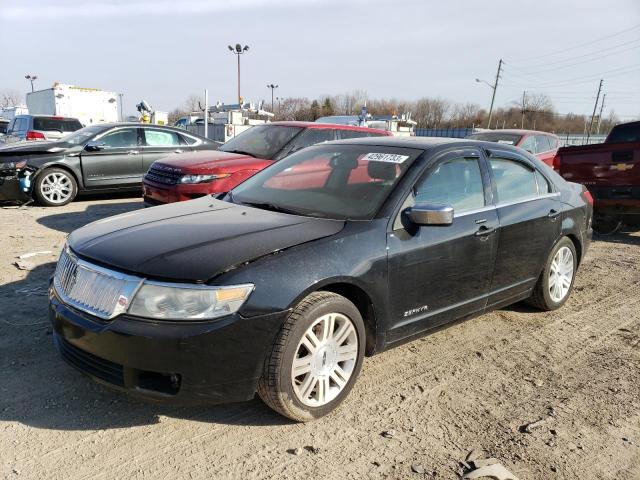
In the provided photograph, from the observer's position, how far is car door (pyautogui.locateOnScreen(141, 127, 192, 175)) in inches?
399

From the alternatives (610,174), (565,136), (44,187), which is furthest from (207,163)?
(565,136)

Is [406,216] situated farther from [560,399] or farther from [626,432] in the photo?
[626,432]

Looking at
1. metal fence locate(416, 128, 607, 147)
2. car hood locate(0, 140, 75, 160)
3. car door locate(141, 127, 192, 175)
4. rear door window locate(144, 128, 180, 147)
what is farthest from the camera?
metal fence locate(416, 128, 607, 147)

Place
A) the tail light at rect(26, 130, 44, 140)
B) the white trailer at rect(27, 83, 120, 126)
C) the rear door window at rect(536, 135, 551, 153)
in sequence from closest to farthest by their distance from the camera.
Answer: the rear door window at rect(536, 135, 551, 153) < the tail light at rect(26, 130, 44, 140) < the white trailer at rect(27, 83, 120, 126)

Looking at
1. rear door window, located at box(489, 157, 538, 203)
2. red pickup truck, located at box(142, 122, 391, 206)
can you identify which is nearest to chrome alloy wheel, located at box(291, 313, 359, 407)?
rear door window, located at box(489, 157, 538, 203)

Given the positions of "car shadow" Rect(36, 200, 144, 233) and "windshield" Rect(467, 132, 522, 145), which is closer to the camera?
"car shadow" Rect(36, 200, 144, 233)

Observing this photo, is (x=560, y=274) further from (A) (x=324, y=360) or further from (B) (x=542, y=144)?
(B) (x=542, y=144)

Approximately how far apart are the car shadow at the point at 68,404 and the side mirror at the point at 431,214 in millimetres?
1436

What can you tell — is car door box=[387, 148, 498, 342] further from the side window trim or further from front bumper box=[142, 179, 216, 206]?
front bumper box=[142, 179, 216, 206]

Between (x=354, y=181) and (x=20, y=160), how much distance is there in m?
7.27

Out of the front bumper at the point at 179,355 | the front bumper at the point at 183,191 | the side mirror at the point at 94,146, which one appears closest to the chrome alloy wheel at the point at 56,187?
the side mirror at the point at 94,146

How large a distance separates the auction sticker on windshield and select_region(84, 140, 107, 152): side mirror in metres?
7.11

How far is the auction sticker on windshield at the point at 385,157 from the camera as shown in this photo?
379 centimetres

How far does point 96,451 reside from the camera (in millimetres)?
2656
